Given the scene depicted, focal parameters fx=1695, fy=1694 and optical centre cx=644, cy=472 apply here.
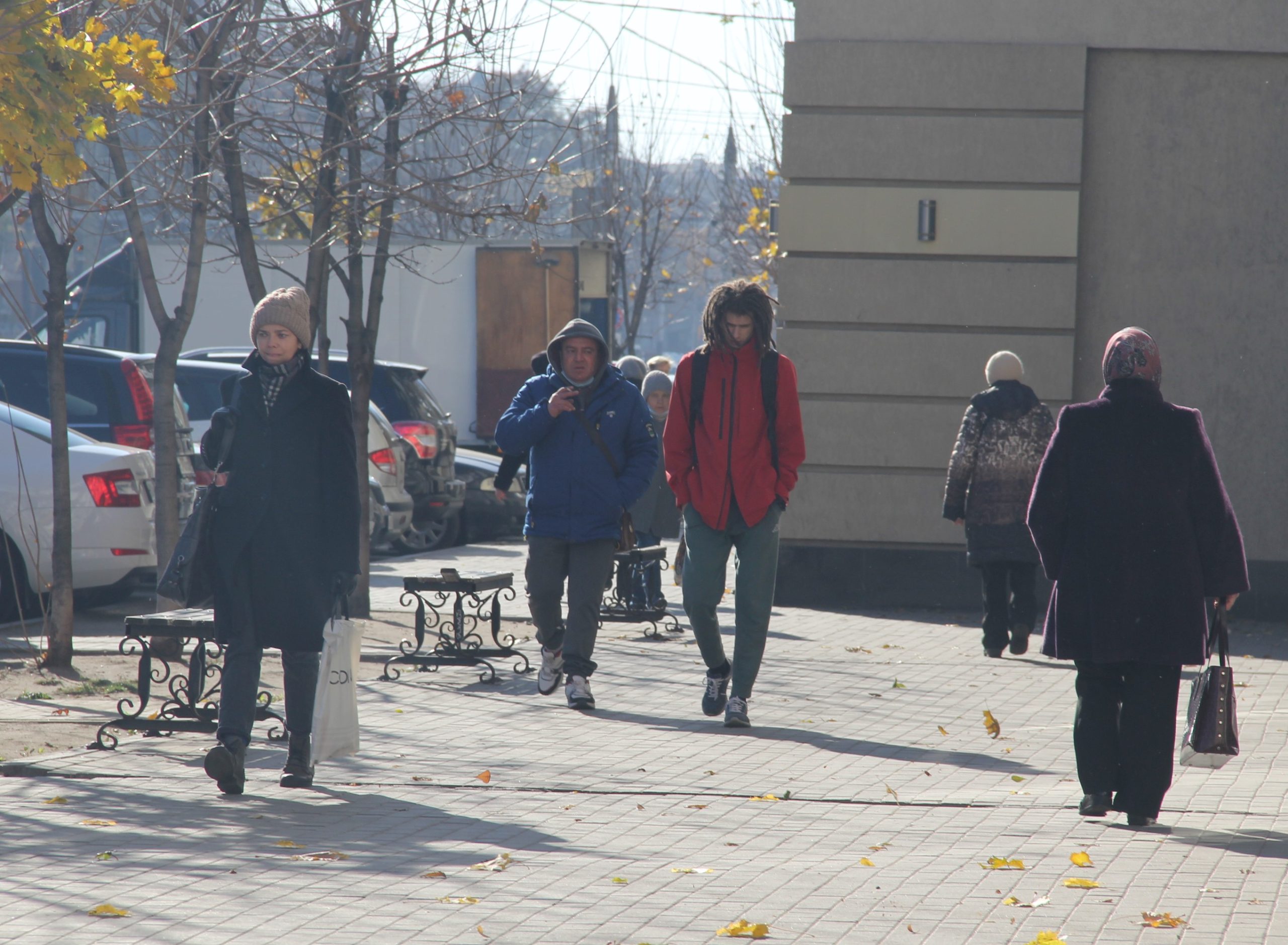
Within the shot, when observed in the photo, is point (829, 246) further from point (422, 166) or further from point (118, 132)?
point (118, 132)

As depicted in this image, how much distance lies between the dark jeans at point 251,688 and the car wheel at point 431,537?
11.3 metres

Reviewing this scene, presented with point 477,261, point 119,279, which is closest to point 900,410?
point 477,261

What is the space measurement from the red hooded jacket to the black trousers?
2.11 m

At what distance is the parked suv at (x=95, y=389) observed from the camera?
40.1ft

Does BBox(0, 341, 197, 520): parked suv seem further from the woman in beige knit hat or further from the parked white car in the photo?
the woman in beige knit hat

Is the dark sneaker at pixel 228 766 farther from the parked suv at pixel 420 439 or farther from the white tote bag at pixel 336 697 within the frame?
the parked suv at pixel 420 439

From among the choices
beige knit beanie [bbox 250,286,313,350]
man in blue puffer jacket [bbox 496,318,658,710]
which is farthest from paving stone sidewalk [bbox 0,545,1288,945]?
beige knit beanie [bbox 250,286,313,350]

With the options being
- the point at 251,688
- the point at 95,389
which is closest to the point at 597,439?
the point at 251,688

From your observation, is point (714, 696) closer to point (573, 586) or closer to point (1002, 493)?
point (573, 586)

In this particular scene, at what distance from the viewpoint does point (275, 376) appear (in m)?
6.27

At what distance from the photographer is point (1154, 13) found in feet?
38.9

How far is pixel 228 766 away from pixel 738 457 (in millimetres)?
2694

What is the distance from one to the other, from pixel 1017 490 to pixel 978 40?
373cm

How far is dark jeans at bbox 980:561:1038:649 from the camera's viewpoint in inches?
400
